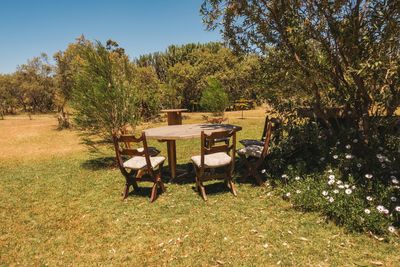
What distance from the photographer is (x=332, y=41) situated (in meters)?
5.27

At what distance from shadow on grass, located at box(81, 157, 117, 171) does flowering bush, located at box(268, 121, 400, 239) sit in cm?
527

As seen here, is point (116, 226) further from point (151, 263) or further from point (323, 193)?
point (323, 193)

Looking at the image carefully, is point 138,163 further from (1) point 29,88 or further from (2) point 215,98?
(1) point 29,88

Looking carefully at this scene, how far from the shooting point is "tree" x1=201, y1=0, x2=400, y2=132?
4.61m

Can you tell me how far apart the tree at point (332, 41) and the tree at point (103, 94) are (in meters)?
4.05

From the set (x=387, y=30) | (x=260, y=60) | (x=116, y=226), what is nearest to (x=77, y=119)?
(x=116, y=226)

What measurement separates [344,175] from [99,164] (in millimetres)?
7460

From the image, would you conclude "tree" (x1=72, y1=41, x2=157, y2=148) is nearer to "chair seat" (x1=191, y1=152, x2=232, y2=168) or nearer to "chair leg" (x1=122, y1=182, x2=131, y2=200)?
"chair leg" (x1=122, y1=182, x2=131, y2=200)

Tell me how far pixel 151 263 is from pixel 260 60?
4642mm

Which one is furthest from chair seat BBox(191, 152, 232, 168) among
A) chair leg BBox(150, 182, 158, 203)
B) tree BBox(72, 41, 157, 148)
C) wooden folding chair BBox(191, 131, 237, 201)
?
tree BBox(72, 41, 157, 148)

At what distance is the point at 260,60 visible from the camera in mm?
6434

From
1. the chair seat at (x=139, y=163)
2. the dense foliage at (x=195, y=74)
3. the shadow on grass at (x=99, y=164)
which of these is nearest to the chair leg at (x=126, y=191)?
the chair seat at (x=139, y=163)

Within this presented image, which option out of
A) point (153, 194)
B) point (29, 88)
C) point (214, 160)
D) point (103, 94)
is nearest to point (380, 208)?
point (214, 160)

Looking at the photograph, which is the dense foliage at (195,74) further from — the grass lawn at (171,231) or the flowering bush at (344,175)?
the grass lawn at (171,231)
